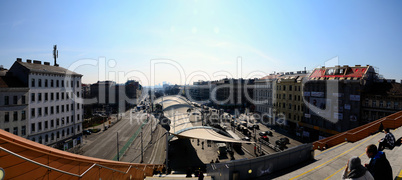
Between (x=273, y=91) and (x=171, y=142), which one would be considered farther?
(x=273, y=91)

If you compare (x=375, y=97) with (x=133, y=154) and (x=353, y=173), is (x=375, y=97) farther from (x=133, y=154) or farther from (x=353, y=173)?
(x=133, y=154)

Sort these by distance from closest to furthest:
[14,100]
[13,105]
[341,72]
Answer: [13,105], [14,100], [341,72]

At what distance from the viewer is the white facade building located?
2820cm

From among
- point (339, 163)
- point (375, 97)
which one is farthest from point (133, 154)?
point (375, 97)

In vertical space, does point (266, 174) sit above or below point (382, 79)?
below

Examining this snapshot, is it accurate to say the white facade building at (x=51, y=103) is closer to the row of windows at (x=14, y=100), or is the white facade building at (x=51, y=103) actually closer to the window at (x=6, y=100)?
the row of windows at (x=14, y=100)

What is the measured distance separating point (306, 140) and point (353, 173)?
127 ft

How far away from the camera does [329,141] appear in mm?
20844

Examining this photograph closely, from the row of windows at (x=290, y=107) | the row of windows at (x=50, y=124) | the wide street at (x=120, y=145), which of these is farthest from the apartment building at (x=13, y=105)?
the row of windows at (x=290, y=107)

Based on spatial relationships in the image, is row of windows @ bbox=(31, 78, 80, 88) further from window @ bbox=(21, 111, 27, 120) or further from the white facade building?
window @ bbox=(21, 111, 27, 120)

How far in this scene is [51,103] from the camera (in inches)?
1241

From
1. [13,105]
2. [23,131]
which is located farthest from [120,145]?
[13,105]

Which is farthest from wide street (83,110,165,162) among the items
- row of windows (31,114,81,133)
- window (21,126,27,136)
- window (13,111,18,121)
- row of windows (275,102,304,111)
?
row of windows (275,102,304,111)

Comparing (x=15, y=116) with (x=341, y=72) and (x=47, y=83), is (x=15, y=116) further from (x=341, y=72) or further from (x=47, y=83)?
(x=341, y=72)
